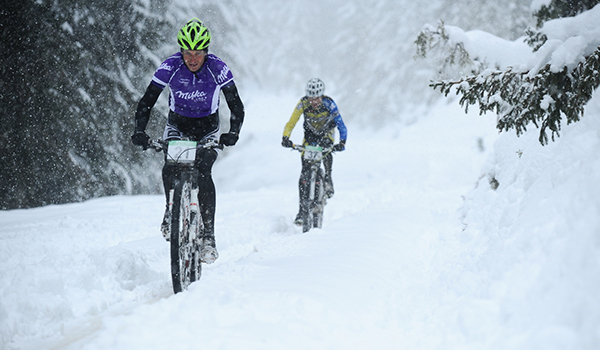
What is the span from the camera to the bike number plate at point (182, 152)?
369cm

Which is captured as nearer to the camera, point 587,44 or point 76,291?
point 587,44

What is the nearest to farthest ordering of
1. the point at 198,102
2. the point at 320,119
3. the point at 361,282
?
the point at 361,282 < the point at 198,102 < the point at 320,119

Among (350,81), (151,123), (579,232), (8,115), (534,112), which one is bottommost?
(579,232)

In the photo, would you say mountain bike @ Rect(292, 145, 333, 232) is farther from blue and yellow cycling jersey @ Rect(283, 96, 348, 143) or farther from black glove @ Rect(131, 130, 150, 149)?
black glove @ Rect(131, 130, 150, 149)

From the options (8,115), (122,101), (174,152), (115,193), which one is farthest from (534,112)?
(115,193)

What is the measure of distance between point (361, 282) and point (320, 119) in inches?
166

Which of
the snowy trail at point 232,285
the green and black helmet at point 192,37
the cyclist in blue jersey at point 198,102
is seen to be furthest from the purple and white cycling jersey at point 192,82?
the snowy trail at point 232,285

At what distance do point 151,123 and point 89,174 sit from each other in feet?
7.87

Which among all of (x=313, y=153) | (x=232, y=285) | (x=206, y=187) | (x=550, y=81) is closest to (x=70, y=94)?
(x=313, y=153)

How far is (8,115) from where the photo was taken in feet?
28.8

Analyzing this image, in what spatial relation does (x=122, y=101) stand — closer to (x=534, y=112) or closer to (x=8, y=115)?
(x=8, y=115)

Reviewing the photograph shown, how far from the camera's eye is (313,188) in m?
6.85

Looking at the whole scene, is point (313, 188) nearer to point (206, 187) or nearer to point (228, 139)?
point (206, 187)

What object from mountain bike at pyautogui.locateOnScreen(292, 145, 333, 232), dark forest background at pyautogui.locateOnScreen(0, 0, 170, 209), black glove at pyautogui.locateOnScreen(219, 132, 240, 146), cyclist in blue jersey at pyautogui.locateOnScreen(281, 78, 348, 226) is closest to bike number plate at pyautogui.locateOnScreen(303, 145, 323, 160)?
mountain bike at pyautogui.locateOnScreen(292, 145, 333, 232)
